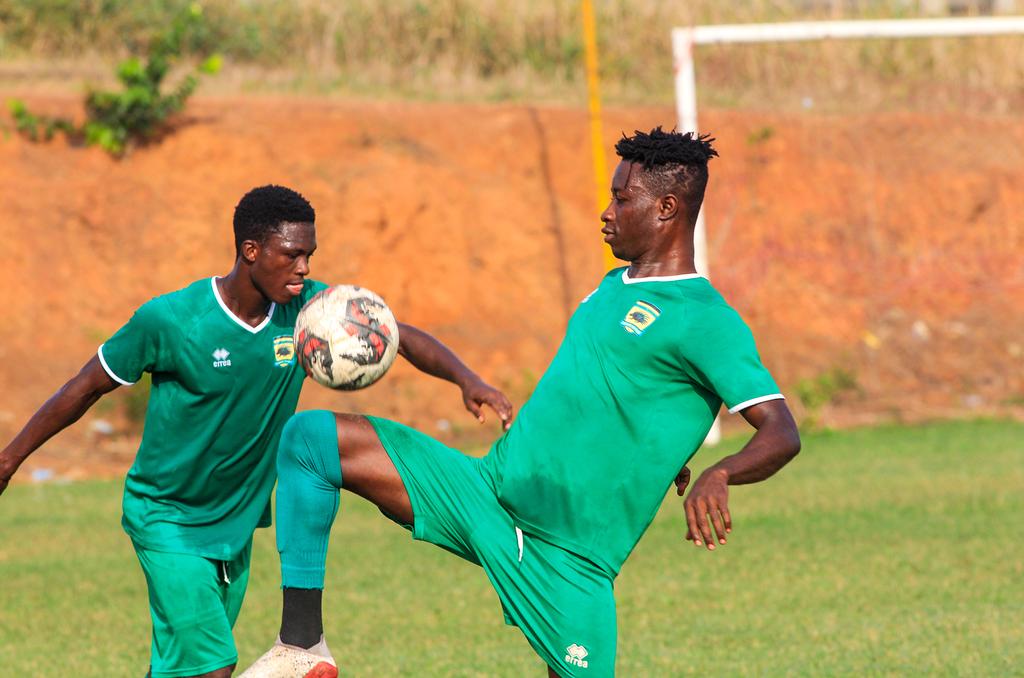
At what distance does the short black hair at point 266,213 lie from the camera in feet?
19.6

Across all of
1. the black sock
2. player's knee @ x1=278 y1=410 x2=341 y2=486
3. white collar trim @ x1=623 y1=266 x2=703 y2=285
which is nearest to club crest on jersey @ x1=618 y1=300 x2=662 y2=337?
white collar trim @ x1=623 y1=266 x2=703 y2=285

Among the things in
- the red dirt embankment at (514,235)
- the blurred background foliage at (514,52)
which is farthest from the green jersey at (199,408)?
the blurred background foliage at (514,52)

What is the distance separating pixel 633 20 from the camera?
2502 centimetres

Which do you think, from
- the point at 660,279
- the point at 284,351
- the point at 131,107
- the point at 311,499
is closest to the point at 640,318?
the point at 660,279

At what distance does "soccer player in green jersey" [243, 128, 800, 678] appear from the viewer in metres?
5.42

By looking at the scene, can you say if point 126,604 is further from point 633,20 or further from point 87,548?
point 633,20

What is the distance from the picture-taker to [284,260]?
602cm

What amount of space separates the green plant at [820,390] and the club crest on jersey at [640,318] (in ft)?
42.5

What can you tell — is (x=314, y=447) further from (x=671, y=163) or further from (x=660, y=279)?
(x=671, y=163)

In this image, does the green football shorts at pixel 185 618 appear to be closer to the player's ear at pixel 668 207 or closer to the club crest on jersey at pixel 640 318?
the club crest on jersey at pixel 640 318

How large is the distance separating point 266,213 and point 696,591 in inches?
212

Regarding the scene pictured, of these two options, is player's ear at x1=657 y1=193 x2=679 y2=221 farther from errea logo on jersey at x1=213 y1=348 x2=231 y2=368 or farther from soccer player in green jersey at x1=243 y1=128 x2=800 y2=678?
errea logo on jersey at x1=213 y1=348 x2=231 y2=368

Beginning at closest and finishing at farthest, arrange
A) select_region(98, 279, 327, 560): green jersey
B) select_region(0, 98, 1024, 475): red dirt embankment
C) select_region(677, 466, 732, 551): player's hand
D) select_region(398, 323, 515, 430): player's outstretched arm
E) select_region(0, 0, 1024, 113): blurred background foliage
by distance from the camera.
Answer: select_region(677, 466, 732, 551): player's hand
select_region(398, 323, 515, 430): player's outstretched arm
select_region(98, 279, 327, 560): green jersey
select_region(0, 98, 1024, 475): red dirt embankment
select_region(0, 0, 1024, 113): blurred background foliage

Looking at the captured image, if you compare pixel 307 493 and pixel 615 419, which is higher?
pixel 615 419
